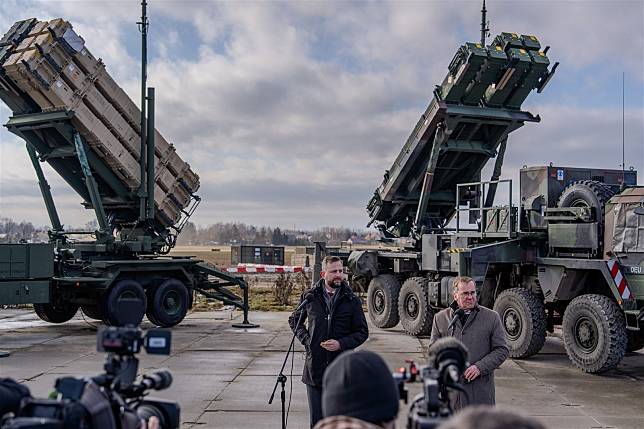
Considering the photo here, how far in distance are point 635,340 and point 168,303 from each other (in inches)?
332

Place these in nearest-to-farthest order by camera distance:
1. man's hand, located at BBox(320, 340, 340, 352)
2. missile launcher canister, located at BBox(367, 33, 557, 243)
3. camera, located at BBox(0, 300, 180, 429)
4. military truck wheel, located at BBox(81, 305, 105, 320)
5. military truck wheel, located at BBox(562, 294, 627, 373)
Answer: camera, located at BBox(0, 300, 180, 429) < man's hand, located at BBox(320, 340, 340, 352) < military truck wheel, located at BBox(562, 294, 627, 373) < missile launcher canister, located at BBox(367, 33, 557, 243) < military truck wheel, located at BBox(81, 305, 105, 320)

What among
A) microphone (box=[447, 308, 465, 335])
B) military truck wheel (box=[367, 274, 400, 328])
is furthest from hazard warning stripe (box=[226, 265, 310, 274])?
microphone (box=[447, 308, 465, 335])

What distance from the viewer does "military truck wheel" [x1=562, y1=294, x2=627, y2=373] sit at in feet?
30.5

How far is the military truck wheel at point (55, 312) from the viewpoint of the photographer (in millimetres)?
14625

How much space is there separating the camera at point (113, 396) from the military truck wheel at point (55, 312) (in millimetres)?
12296

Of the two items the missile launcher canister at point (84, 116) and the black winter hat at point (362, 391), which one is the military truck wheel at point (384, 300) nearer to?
the missile launcher canister at point (84, 116)

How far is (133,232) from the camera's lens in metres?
14.8

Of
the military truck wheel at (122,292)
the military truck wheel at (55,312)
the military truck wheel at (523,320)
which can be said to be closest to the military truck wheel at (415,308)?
the military truck wheel at (523,320)

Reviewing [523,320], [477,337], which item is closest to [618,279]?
[523,320]

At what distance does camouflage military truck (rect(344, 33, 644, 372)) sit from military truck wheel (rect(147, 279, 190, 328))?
3.58m

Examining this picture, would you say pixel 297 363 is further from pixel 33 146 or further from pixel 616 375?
pixel 33 146

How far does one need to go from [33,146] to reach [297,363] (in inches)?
278

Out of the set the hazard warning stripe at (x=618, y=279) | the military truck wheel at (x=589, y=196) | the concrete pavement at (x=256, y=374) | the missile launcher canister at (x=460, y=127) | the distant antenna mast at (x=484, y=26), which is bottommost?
the concrete pavement at (x=256, y=374)

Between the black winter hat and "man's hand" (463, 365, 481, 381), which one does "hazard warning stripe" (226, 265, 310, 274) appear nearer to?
"man's hand" (463, 365, 481, 381)
